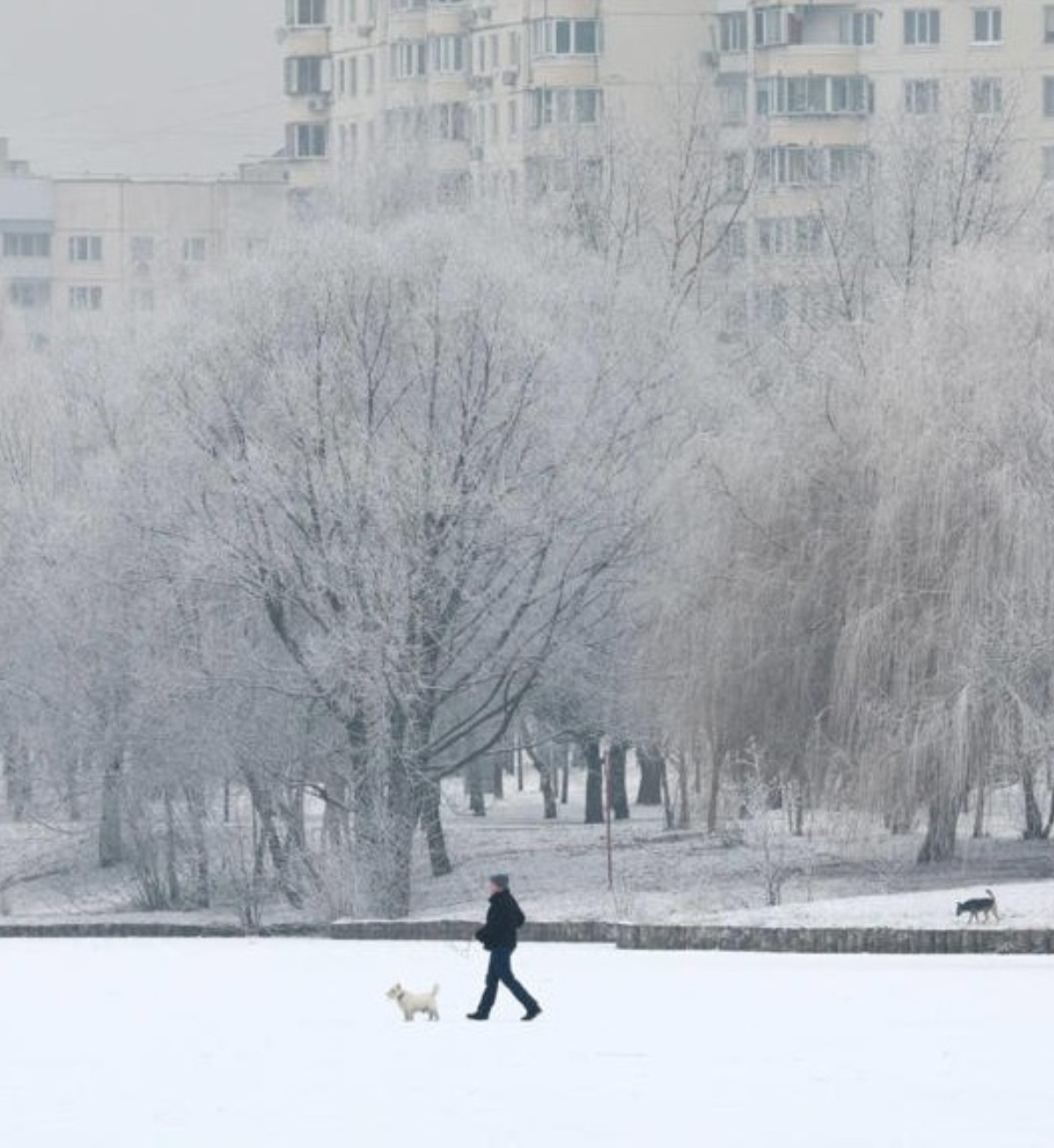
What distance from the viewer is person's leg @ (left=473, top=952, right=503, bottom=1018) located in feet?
97.1

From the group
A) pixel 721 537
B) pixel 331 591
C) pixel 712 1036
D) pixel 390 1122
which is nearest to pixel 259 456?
pixel 331 591

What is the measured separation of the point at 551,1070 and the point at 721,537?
26.5 m

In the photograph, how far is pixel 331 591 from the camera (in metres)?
55.9

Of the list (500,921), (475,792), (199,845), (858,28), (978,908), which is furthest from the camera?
(858,28)

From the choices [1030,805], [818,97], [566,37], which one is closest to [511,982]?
[1030,805]

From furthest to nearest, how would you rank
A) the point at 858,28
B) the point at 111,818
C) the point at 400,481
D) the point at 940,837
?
1. the point at 858,28
2. the point at 111,818
3. the point at 400,481
4. the point at 940,837

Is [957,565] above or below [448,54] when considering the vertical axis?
below

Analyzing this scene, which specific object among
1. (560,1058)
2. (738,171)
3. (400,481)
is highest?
(738,171)

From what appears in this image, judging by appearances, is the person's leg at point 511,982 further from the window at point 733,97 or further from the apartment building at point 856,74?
the window at point 733,97

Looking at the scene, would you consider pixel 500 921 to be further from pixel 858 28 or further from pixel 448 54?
pixel 448 54

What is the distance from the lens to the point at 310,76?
527 ft

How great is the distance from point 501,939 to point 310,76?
438 ft

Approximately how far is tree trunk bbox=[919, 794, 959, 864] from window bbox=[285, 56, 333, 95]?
367ft

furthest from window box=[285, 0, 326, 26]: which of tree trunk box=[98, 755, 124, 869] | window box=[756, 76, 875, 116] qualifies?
tree trunk box=[98, 755, 124, 869]
